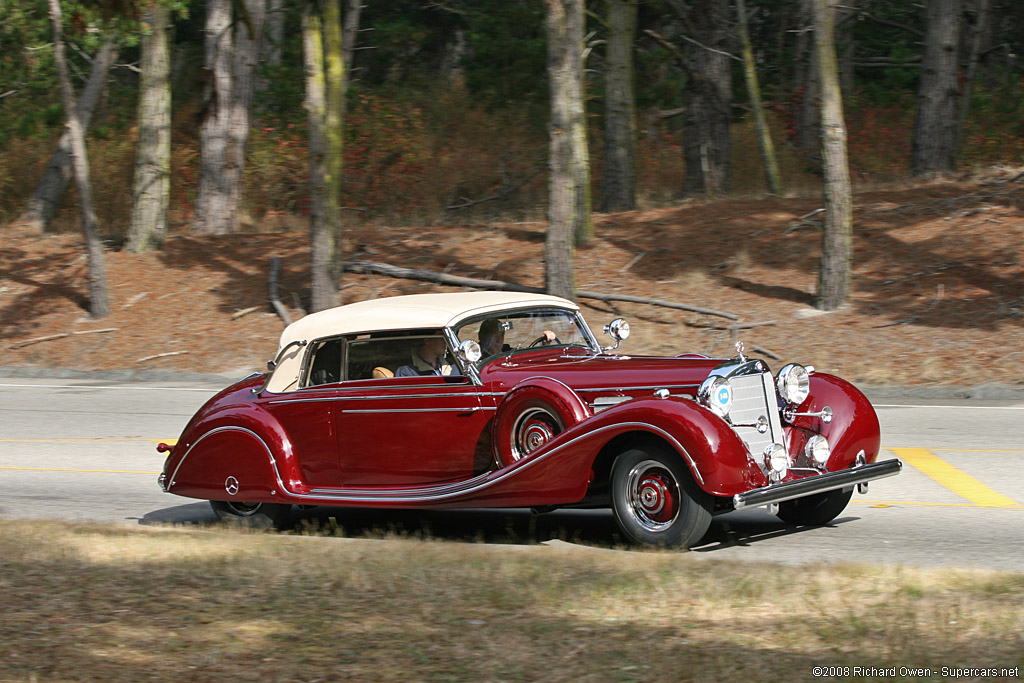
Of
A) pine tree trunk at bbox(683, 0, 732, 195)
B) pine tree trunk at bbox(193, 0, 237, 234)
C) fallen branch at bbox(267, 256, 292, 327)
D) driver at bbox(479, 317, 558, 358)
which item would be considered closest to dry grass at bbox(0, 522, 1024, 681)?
driver at bbox(479, 317, 558, 358)

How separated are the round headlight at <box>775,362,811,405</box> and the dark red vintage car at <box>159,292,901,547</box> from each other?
0.01 meters

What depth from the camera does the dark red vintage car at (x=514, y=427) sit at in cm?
679

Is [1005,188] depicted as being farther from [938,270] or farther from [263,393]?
[263,393]

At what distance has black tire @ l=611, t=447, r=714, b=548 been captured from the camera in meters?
6.69

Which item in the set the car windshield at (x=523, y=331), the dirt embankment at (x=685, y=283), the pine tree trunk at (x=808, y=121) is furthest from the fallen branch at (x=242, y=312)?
the pine tree trunk at (x=808, y=121)

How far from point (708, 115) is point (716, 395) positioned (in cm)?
2244

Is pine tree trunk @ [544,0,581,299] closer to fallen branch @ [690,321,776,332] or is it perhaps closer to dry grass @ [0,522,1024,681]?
fallen branch @ [690,321,776,332]

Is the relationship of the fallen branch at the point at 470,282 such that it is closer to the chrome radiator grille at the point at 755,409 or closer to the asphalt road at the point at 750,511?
the asphalt road at the point at 750,511

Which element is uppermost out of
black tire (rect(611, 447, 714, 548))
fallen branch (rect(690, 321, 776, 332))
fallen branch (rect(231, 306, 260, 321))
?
fallen branch (rect(231, 306, 260, 321))

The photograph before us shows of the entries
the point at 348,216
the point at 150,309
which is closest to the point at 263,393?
the point at 150,309

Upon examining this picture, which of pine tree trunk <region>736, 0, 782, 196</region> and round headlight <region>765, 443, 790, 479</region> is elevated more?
pine tree trunk <region>736, 0, 782, 196</region>

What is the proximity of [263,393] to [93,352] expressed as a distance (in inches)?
510

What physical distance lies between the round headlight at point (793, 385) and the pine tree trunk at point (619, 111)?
1674 centimetres

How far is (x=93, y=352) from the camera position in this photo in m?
20.4
